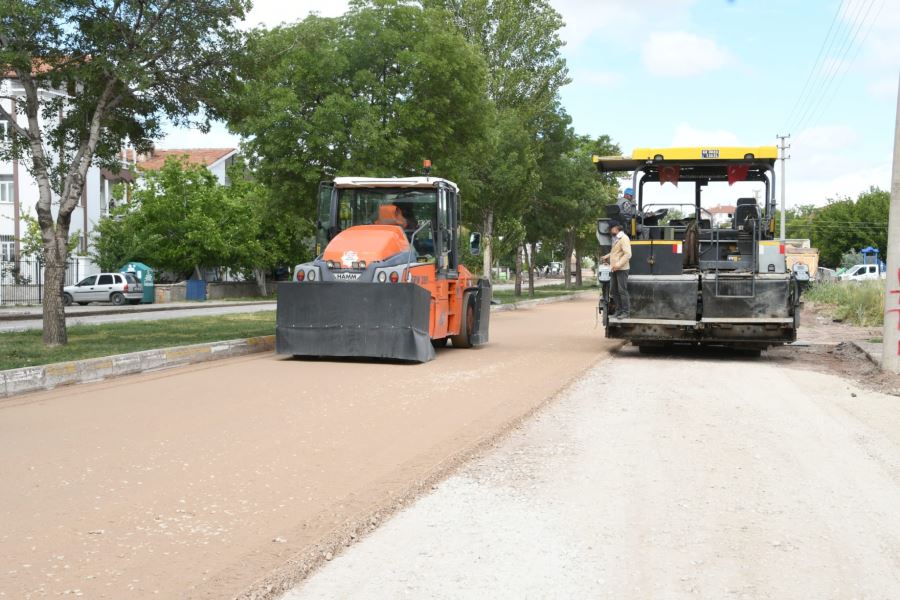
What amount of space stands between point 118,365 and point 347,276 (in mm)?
3514

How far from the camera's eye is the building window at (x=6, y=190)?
1752 inches

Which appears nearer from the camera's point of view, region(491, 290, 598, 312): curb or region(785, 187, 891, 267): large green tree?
region(491, 290, 598, 312): curb

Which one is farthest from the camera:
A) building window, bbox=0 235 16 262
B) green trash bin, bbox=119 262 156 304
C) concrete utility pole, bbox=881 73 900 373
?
building window, bbox=0 235 16 262

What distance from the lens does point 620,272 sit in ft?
45.6

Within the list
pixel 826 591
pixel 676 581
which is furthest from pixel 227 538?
pixel 826 591

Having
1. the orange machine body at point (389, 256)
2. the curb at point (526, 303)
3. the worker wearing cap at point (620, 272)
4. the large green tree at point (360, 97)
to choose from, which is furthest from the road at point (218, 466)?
the curb at point (526, 303)

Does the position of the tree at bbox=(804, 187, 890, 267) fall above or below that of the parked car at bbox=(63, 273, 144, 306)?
above

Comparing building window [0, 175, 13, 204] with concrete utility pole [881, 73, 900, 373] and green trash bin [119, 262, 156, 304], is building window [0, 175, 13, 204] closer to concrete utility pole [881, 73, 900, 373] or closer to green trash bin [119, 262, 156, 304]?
green trash bin [119, 262, 156, 304]

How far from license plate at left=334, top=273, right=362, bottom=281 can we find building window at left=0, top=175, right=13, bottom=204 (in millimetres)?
37447

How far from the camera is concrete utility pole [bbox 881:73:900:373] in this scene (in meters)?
11.9

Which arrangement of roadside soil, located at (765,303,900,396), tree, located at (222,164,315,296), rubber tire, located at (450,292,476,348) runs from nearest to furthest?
roadside soil, located at (765,303,900,396) → rubber tire, located at (450,292,476,348) → tree, located at (222,164,315,296)

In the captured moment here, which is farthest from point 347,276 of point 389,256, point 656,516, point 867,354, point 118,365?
point 656,516

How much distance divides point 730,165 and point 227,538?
1235cm

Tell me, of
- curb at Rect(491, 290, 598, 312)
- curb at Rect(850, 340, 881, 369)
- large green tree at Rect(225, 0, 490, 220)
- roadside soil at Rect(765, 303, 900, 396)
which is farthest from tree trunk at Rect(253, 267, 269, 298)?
curb at Rect(850, 340, 881, 369)
